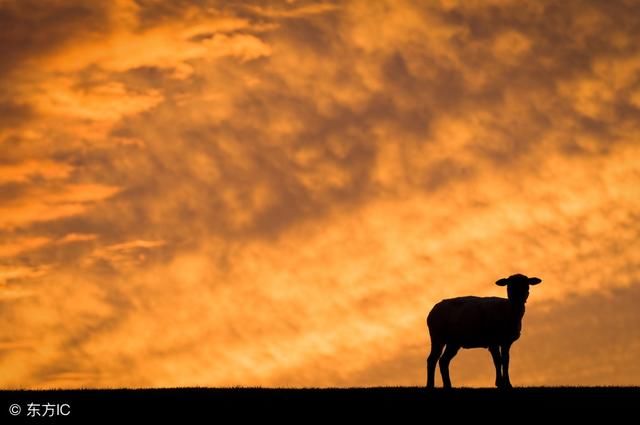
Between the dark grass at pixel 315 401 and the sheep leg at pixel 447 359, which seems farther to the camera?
the sheep leg at pixel 447 359

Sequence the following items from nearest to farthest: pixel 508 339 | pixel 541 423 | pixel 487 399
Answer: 1. pixel 541 423
2. pixel 487 399
3. pixel 508 339

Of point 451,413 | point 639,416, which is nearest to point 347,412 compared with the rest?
point 451,413

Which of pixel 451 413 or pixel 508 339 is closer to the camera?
pixel 451 413

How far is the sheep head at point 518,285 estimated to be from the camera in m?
46.0

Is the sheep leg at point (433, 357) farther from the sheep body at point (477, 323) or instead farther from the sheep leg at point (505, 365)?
the sheep leg at point (505, 365)

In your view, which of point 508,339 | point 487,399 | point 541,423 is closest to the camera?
point 541,423

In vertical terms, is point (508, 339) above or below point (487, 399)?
above

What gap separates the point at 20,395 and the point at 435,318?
14.6 meters

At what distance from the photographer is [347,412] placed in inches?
1554

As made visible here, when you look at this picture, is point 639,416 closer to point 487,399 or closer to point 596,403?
point 596,403

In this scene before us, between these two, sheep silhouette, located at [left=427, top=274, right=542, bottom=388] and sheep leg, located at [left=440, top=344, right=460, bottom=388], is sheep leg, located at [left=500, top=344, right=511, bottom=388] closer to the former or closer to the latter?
sheep silhouette, located at [left=427, top=274, right=542, bottom=388]

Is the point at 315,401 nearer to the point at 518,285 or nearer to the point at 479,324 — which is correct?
the point at 479,324

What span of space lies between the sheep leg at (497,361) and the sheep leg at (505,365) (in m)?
0.14

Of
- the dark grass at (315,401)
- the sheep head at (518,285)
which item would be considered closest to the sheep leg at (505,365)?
the dark grass at (315,401)
